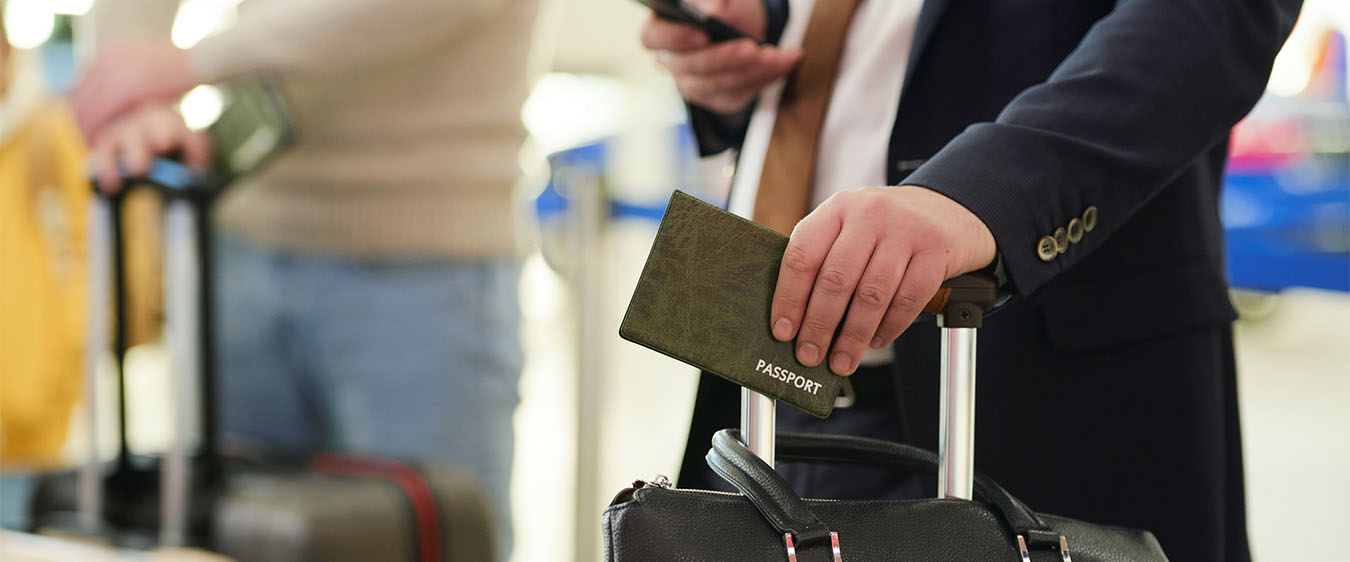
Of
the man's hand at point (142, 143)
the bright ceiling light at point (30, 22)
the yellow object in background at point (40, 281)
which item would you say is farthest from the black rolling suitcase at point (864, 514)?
the bright ceiling light at point (30, 22)

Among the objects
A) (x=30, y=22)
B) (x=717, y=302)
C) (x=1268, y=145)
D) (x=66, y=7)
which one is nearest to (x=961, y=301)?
(x=717, y=302)

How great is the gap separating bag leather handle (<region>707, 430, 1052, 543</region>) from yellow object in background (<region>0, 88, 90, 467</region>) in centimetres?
149

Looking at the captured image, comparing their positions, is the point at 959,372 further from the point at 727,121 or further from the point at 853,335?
the point at 727,121

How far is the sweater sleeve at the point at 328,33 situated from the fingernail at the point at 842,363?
1.00 metres

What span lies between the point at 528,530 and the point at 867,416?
6.30 ft

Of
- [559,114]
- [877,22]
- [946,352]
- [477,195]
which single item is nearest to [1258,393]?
[477,195]

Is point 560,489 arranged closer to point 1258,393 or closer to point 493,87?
point 493,87

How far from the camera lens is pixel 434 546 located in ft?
4.45

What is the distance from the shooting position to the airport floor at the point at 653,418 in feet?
8.12

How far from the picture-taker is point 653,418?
3809 millimetres

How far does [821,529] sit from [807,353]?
9cm

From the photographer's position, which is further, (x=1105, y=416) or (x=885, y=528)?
(x=1105, y=416)

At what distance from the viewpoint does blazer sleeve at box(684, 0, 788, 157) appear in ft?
3.53

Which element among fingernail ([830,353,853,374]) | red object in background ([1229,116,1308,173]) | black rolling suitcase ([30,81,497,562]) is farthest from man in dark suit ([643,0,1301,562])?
red object in background ([1229,116,1308,173])
